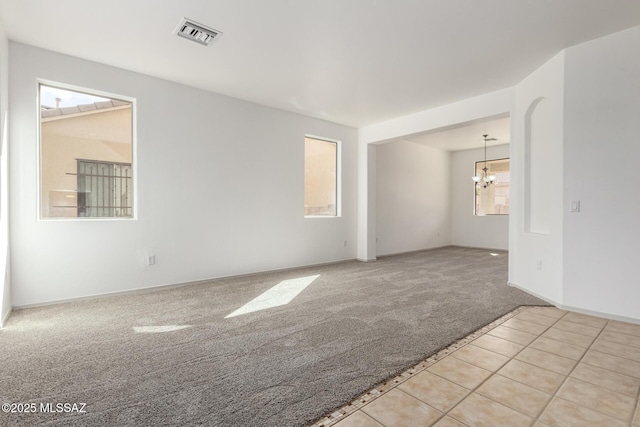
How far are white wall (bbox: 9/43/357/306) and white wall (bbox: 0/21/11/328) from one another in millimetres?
149

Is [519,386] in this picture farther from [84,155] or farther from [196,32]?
[84,155]

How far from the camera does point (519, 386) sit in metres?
1.91

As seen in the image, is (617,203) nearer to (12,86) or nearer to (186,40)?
(186,40)

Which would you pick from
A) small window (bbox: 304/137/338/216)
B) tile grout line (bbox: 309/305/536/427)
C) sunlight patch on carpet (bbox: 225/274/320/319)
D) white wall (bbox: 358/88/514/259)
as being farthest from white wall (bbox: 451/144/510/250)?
tile grout line (bbox: 309/305/536/427)

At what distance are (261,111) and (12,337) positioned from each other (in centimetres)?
408

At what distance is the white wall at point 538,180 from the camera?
348 cm

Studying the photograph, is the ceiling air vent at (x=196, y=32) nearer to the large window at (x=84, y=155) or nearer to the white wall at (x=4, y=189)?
the large window at (x=84, y=155)

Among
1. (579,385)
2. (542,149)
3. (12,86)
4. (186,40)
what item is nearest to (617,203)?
(542,149)

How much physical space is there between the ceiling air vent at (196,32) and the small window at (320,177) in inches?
114

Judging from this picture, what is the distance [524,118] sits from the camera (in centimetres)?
408

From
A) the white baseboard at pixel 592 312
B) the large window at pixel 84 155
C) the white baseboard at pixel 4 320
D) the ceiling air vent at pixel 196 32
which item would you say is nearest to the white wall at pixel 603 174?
the white baseboard at pixel 592 312

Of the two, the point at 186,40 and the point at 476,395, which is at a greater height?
the point at 186,40

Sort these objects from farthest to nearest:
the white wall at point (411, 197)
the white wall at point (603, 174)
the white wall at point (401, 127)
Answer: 1. the white wall at point (411, 197)
2. the white wall at point (401, 127)
3. the white wall at point (603, 174)

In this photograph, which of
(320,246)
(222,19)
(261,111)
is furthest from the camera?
(320,246)
